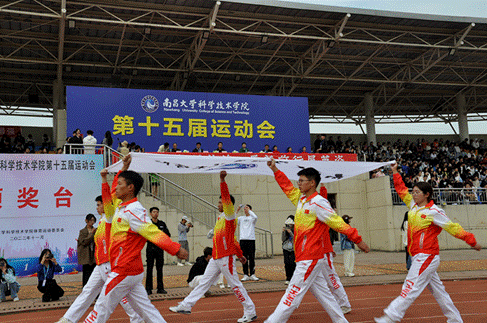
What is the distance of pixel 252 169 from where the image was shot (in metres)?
8.16

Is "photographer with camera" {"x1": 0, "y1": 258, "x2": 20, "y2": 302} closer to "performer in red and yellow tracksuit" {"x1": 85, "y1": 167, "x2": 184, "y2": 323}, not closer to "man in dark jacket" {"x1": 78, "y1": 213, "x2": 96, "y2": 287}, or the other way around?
"man in dark jacket" {"x1": 78, "y1": 213, "x2": 96, "y2": 287}

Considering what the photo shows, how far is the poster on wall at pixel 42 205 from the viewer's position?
13680 millimetres

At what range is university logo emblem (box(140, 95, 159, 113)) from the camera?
21.1 meters

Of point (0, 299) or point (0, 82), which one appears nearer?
point (0, 299)

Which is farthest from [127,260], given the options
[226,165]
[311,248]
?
[226,165]

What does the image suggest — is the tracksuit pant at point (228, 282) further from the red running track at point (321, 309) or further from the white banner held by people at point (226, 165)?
the white banner held by people at point (226, 165)

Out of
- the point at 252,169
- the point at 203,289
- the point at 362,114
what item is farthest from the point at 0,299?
the point at 362,114

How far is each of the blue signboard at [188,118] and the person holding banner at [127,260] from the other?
616 inches

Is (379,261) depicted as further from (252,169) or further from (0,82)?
(0,82)

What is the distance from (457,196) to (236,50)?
13081 millimetres

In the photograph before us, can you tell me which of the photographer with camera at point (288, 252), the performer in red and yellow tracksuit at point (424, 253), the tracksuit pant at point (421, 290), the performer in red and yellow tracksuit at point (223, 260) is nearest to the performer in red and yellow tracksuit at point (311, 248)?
the tracksuit pant at point (421, 290)

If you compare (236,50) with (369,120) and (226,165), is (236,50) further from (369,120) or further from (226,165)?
(226,165)

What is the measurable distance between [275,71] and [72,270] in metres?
18.7

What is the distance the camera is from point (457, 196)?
70.6ft
